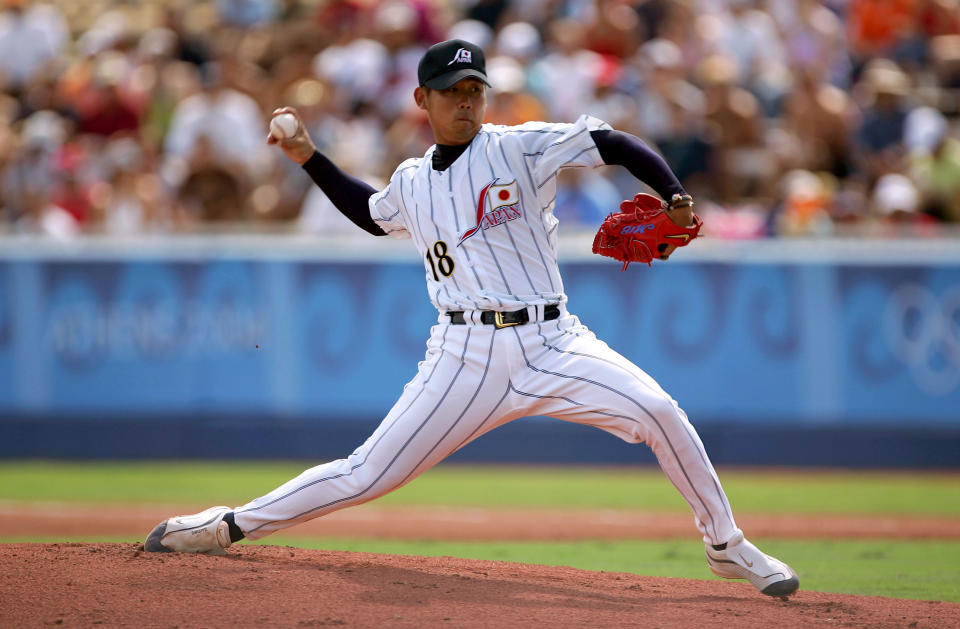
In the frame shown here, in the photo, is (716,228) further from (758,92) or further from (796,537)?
(796,537)

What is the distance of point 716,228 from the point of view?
10.8 metres

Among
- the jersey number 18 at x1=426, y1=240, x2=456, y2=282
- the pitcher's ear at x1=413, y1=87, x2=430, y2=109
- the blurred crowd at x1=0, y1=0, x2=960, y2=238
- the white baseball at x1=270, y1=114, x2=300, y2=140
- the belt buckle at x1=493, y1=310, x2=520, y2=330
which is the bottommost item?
the belt buckle at x1=493, y1=310, x2=520, y2=330

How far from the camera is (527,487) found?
9727mm

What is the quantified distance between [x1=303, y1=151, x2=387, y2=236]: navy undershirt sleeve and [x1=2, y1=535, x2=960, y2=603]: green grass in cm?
208

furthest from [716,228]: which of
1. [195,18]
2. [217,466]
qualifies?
[195,18]

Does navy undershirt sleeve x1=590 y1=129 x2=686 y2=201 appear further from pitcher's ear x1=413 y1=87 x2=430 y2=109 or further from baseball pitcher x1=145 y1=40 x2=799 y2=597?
pitcher's ear x1=413 y1=87 x2=430 y2=109

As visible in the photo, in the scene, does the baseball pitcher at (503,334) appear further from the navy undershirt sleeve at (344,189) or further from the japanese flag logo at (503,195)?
the navy undershirt sleeve at (344,189)

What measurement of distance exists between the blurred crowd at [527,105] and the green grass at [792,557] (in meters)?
4.06

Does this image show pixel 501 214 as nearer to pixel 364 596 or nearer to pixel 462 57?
pixel 462 57

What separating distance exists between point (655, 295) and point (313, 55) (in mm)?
5293

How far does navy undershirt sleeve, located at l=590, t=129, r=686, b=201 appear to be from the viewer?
4.59 metres

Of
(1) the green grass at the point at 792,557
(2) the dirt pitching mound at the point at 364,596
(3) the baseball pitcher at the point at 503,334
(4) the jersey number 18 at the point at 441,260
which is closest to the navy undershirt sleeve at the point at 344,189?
(3) the baseball pitcher at the point at 503,334

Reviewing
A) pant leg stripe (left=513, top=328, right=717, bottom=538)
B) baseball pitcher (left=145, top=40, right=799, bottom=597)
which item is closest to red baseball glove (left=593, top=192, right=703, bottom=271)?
baseball pitcher (left=145, top=40, right=799, bottom=597)

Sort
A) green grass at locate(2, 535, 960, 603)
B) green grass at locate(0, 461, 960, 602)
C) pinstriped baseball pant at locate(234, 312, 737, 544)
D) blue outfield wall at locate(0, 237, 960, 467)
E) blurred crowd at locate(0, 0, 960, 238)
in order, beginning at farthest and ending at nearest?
blurred crowd at locate(0, 0, 960, 238)
blue outfield wall at locate(0, 237, 960, 467)
green grass at locate(0, 461, 960, 602)
green grass at locate(2, 535, 960, 603)
pinstriped baseball pant at locate(234, 312, 737, 544)
